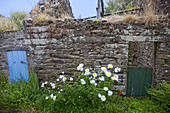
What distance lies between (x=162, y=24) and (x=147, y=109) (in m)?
2.69

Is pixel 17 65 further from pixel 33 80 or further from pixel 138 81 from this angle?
pixel 138 81

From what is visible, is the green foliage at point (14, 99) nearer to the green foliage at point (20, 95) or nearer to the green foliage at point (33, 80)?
the green foliage at point (20, 95)

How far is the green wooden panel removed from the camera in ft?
11.5

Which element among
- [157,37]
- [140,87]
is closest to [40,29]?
[157,37]

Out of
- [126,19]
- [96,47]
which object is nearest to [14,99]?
[96,47]

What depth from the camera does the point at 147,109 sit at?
302 cm

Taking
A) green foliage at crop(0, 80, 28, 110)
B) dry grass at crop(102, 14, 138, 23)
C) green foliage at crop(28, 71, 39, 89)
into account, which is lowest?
green foliage at crop(0, 80, 28, 110)

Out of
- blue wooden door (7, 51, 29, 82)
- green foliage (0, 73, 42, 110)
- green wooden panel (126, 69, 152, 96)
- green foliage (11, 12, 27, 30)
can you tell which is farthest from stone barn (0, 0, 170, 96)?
green foliage (11, 12, 27, 30)

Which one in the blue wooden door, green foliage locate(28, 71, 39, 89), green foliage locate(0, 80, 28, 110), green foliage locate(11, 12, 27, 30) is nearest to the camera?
green foliage locate(0, 80, 28, 110)

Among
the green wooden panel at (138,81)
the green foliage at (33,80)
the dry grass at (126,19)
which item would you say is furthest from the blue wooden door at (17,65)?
the green wooden panel at (138,81)

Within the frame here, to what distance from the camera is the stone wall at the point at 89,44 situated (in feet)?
10.4

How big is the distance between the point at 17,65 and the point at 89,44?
126 inches

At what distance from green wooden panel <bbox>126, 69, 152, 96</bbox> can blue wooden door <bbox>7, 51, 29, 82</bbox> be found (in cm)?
411

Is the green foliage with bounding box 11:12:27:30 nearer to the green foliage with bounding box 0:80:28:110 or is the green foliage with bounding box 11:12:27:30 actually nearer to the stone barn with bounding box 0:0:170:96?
the stone barn with bounding box 0:0:170:96
